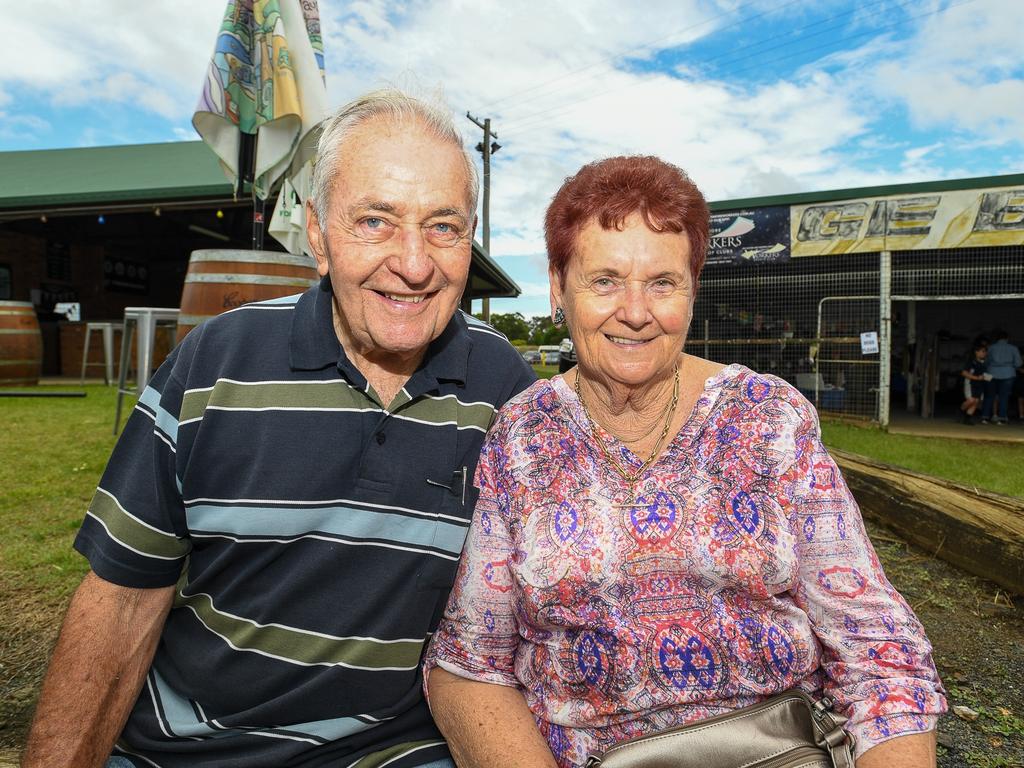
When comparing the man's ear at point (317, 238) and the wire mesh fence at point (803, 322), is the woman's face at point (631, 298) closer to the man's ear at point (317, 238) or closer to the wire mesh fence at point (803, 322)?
the man's ear at point (317, 238)

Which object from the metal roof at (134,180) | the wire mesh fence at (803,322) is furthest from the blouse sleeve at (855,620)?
the metal roof at (134,180)

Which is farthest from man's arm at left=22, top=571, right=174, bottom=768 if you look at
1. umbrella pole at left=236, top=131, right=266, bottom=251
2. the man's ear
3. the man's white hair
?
umbrella pole at left=236, top=131, right=266, bottom=251

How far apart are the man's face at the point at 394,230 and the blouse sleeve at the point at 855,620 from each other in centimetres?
89

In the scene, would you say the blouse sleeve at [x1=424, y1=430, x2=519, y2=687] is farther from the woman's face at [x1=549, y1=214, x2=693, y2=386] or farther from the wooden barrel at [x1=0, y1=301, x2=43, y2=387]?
the wooden barrel at [x1=0, y1=301, x2=43, y2=387]

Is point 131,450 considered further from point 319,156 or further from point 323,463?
point 319,156

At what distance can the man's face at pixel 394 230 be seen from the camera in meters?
1.57

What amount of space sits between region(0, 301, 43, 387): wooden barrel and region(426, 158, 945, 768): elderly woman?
1278 cm

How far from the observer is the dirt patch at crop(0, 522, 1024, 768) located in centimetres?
223

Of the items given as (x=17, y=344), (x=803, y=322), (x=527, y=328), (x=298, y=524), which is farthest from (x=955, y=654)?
(x=527, y=328)

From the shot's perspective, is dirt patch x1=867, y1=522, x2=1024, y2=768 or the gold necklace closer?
the gold necklace

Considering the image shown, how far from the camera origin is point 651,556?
4.56 ft

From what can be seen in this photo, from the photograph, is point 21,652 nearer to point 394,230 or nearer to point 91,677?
point 91,677

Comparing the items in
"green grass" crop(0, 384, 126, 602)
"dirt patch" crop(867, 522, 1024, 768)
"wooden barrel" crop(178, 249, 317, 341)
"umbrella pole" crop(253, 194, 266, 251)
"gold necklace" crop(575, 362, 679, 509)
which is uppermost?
"umbrella pole" crop(253, 194, 266, 251)

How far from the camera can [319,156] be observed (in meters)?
1.65
